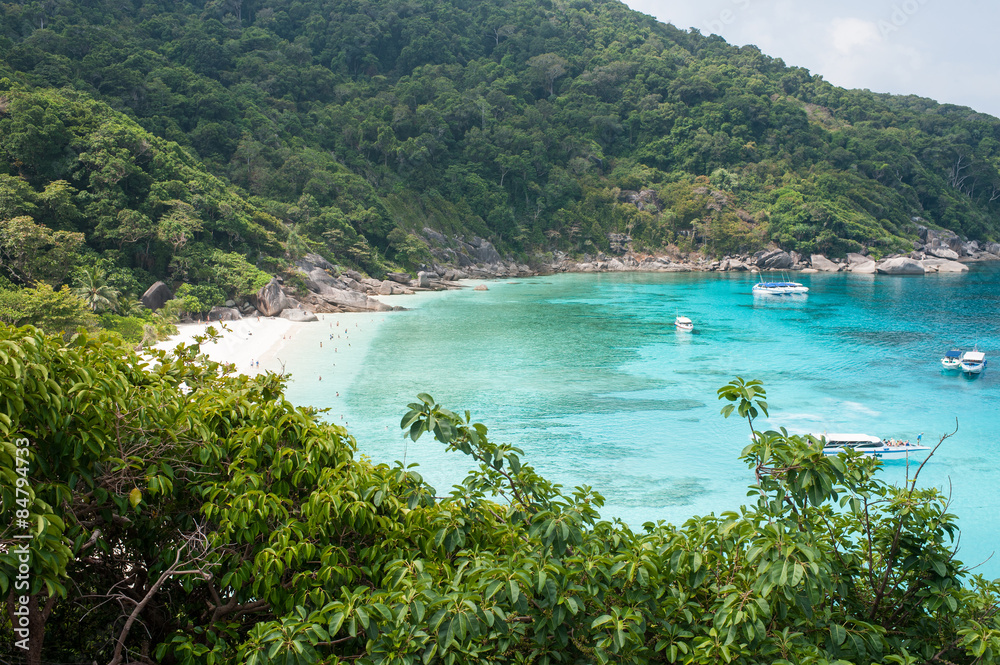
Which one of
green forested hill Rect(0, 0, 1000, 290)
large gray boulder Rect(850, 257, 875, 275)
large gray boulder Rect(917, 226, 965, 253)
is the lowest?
large gray boulder Rect(850, 257, 875, 275)

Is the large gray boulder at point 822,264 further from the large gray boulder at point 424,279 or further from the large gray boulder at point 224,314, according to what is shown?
the large gray boulder at point 224,314

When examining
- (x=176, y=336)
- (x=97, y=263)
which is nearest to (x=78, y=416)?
(x=176, y=336)

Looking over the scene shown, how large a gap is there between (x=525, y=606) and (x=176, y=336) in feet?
107

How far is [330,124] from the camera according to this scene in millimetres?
75438

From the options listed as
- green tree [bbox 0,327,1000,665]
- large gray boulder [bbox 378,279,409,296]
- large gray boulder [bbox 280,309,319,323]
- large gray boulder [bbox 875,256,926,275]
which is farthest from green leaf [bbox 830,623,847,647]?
large gray boulder [bbox 875,256,926,275]

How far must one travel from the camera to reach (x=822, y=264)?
76.0 m

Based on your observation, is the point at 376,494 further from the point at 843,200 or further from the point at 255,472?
the point at 843,200

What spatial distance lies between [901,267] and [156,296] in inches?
3058

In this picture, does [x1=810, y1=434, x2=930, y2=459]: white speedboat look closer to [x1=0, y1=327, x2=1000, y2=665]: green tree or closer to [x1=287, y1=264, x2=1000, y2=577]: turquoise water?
[x1=287, y1=264, x2=1000, y2=577]: turquoise water

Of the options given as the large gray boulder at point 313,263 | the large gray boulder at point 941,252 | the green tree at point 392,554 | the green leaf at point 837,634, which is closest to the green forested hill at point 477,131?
the large gray boulder at point 313,263

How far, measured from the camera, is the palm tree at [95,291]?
28.7 m

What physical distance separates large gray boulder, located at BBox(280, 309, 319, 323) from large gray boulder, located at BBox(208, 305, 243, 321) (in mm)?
2977

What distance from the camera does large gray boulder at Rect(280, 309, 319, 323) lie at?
130ft

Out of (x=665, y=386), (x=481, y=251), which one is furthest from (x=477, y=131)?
(x=665, y=386)
